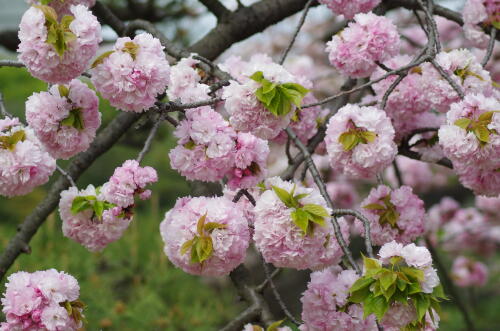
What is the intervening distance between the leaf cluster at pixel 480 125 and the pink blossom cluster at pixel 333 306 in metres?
0.34

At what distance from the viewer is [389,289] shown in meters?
0.90

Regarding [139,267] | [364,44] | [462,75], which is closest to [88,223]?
[364,44]

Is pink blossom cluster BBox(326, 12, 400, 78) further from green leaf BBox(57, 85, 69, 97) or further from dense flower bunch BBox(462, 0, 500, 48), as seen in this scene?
green leaf BBox(57, 85, 69, 97)

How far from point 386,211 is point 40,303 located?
2.44 ft

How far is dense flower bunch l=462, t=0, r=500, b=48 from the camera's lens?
5.24 ft

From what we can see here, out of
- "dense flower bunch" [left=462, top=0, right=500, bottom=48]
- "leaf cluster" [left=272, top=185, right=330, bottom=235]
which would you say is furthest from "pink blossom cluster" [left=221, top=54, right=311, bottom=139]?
"dense flower bunch" [left=462, top=0, right=500, bottom=48]

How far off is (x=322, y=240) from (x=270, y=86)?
26 cm

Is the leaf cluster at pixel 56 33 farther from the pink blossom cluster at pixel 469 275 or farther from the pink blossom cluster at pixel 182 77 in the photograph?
the pink blossom cluster at pixel 469 275

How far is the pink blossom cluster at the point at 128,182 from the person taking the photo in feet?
3.78

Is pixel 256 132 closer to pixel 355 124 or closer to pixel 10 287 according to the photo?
pixel 355 124

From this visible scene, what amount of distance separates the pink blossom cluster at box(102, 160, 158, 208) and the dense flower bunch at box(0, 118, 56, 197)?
0.45ft

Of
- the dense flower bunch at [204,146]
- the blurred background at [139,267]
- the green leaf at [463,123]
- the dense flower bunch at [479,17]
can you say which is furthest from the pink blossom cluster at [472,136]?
the blurred background at [139,267]

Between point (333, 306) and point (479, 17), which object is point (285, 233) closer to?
point (333, 306)

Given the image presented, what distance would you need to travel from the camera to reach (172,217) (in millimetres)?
1059
